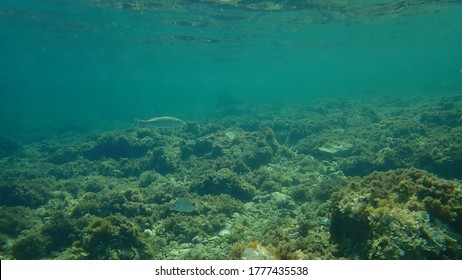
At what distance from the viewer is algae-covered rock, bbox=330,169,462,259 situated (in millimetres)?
4762

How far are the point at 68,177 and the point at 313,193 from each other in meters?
12.4

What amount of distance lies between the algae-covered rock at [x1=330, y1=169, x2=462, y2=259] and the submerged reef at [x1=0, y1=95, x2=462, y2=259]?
18mm

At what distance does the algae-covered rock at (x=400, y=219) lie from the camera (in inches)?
187

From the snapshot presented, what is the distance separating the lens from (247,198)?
11.2 m

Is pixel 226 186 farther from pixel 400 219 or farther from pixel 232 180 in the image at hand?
pixel 400 219

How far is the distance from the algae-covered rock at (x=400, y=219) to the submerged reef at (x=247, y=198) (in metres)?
0.02

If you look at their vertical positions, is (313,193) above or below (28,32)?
below

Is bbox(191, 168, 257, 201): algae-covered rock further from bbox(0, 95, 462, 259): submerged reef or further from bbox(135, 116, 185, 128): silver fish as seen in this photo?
bbox(135, 116, 185, 128): silver fish

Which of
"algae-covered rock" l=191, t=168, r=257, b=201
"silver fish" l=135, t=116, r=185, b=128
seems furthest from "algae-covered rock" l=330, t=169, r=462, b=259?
"silver fish" l=135, t=116, r=185, b=128

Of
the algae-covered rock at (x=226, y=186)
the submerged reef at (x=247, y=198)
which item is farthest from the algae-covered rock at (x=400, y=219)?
the algae-covered rock at (x=226, y=186)

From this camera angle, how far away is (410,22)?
42.5 meters

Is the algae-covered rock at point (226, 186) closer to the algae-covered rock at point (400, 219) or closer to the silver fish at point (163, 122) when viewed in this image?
the silver fish at point (163, 122)
